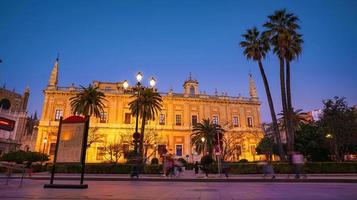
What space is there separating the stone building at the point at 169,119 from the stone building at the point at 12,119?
47.1 feet

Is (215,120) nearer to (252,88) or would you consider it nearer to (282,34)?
(252,88)

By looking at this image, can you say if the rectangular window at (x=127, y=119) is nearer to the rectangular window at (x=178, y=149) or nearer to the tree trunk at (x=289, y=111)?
the rectangular window at (x=178, y=149)

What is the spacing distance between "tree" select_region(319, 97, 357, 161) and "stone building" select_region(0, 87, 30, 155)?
190 feet

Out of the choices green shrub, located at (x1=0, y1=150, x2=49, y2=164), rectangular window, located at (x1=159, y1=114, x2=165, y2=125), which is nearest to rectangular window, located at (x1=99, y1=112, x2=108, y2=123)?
rectangular window, located at (x1=159, y1=114, x2=165, y2=125)

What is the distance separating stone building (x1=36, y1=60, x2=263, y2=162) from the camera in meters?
42.1

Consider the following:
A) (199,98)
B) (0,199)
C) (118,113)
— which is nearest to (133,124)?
(118,113)

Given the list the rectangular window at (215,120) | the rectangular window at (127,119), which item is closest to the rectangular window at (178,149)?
the rectangular window at (215,120)

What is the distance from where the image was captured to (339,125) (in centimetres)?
2534

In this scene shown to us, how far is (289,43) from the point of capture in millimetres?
24219

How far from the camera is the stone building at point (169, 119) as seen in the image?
4206 centimetres

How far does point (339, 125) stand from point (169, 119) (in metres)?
29.3

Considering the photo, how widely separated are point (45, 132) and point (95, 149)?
936 centimetres

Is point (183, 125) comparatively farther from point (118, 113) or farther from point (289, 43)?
point (289, 43)

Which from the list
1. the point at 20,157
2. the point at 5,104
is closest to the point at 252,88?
the point at 20,157
